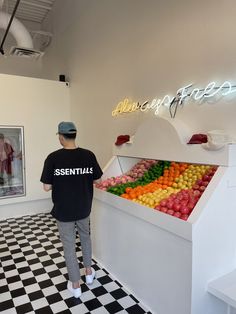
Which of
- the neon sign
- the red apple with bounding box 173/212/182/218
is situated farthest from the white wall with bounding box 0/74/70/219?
the red apple with bounding box 173/212/182/218

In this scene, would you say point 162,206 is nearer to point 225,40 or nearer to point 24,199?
point 225,40

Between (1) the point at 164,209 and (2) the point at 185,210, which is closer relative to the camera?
(2) the point at 185,210

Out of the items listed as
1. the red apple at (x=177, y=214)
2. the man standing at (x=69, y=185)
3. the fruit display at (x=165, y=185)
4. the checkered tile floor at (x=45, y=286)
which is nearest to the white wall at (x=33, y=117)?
the checkered tile floor at (x=45, y=286)

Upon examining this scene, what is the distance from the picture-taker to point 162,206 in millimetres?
2119

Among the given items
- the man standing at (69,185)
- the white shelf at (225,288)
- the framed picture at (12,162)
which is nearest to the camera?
the white shelf at (225,288)

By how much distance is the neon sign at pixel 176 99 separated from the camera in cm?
225

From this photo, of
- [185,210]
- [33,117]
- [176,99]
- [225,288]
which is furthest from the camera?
[33,117]

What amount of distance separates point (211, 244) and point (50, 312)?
1.56m

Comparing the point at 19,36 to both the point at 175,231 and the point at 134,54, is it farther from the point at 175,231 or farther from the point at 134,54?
the point at 175,231

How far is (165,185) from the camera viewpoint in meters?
2.53

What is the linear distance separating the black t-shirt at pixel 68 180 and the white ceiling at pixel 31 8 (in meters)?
5.01

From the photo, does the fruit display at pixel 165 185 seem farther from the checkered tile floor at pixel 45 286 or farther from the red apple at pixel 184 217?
the checkered tile floor at pixel 45 286

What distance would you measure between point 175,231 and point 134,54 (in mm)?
2496

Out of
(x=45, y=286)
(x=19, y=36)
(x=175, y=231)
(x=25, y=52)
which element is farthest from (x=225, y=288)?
(x=19, y=36)
